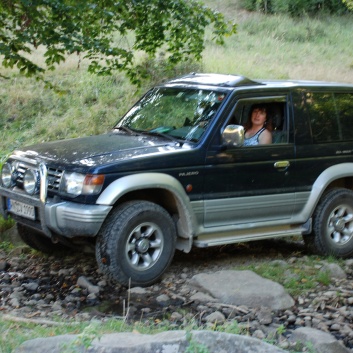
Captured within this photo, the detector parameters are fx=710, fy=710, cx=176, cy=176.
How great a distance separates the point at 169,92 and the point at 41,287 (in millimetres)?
2498

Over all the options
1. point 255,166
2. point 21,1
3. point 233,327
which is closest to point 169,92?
point 255,166

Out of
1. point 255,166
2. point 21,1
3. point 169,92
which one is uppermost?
point 21,1

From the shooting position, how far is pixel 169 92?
766cm

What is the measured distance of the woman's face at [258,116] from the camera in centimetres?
737

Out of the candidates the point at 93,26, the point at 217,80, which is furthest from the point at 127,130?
the point at 93,26

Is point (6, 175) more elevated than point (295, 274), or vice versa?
point (6, 175)

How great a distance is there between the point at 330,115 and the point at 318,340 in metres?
3.32

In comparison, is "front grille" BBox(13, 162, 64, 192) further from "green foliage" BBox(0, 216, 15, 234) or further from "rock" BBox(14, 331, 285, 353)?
"rock" BBox(14, 331, 285, 353)

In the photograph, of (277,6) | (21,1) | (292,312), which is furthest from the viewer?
(277,6)

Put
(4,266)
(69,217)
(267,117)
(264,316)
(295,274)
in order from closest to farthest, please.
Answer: (264,316)
(69,217)
(295,274)
(4,266)
(267,117)

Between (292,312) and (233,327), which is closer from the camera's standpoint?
(233,327)

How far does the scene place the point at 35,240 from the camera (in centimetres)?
747

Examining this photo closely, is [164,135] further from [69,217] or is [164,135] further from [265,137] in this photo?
[69,217]

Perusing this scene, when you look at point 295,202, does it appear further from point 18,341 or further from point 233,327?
point 18,341
